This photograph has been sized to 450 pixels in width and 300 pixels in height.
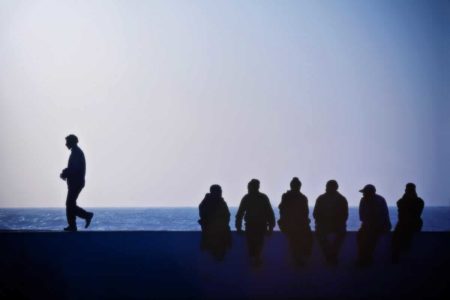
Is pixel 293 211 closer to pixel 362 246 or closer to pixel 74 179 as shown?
pixel 362 246

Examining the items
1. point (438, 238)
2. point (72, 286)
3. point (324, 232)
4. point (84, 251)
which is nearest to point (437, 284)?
point (324, 232)

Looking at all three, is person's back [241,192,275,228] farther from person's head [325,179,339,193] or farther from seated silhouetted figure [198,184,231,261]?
person's head [325,179,339,193]

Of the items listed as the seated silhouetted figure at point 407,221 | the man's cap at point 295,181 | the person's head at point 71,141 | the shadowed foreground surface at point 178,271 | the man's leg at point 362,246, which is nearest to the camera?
the shadowed foreground surface at point 178,271

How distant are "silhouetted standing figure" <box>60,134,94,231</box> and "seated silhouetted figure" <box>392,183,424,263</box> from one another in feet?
22.2

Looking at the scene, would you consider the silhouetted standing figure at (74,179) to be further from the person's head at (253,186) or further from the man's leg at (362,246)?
the man's leg at (362,246)

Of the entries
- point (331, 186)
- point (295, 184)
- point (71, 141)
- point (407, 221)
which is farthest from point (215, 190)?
point (407, 221)

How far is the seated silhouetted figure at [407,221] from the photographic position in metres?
13.5

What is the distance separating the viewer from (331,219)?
13.0 meters

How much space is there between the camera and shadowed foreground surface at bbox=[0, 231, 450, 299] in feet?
29.7

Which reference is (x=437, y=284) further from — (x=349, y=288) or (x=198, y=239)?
(x=198, y=239)

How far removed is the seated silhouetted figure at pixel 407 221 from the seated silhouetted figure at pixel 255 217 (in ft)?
9.01

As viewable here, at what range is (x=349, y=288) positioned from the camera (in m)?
9.53

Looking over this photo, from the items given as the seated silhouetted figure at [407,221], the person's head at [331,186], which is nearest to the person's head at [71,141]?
the person's head at [331,186]

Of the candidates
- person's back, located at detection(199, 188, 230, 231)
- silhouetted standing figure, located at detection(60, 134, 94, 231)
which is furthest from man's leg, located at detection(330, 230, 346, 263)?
silhouetted standing figure, located at detection(60, 134, 94, 231)
